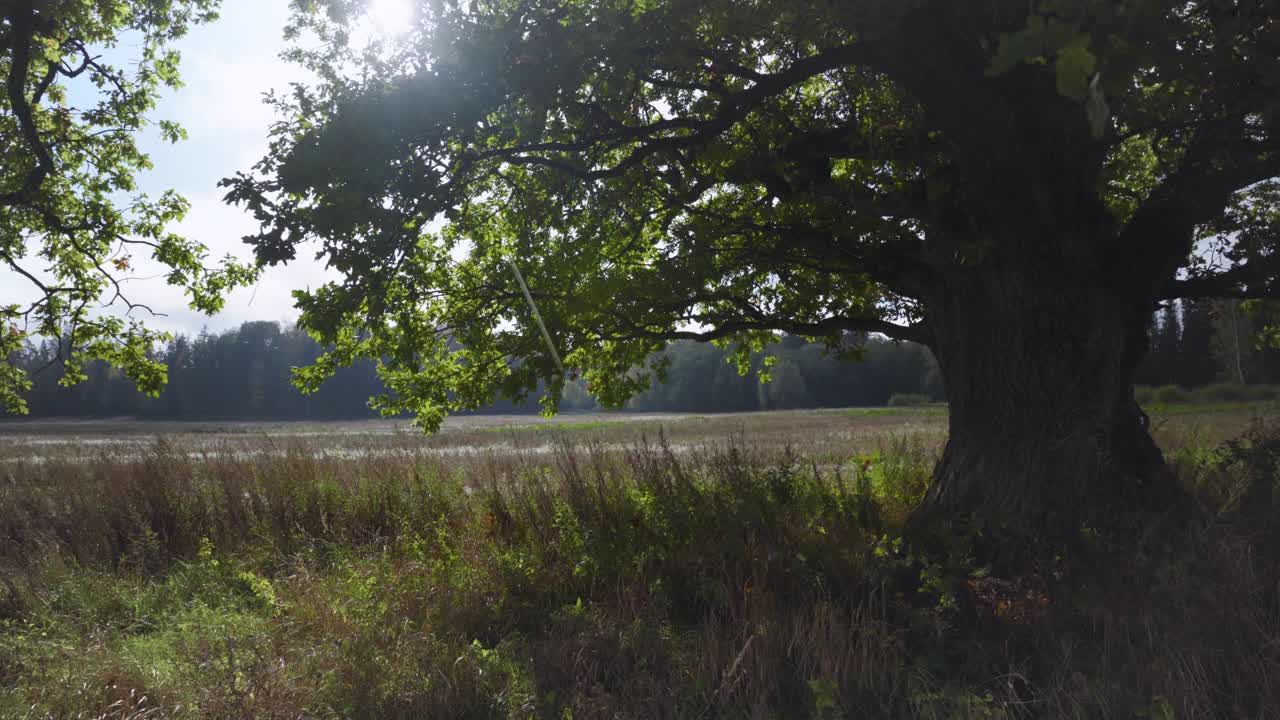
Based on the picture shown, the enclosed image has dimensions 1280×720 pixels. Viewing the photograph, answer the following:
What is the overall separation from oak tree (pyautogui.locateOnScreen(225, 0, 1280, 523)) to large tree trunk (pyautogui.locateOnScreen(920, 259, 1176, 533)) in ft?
0.08

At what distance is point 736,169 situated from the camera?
7641 mm

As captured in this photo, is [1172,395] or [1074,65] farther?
[1172,395]

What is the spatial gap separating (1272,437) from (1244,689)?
17.5ft

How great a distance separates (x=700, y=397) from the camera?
300ft

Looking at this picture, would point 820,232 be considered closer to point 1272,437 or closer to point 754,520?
point 754,520

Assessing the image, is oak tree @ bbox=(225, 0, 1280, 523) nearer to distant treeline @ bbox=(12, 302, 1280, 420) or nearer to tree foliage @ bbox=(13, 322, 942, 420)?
distant treeline @ bbox=(12, 302, 1280, 420)

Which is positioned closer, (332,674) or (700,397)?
Answer: (332,674)

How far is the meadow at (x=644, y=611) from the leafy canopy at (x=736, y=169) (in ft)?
7.06

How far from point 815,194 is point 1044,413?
3225 millimetres

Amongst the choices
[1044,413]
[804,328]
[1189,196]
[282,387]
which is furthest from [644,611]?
[282,387]

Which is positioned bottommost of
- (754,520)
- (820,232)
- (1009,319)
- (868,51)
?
(754,520)

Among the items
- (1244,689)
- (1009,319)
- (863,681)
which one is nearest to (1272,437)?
(1009,319)

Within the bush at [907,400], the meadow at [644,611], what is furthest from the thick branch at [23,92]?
the bush at [907,400]

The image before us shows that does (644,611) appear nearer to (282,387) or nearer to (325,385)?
(325,385)
